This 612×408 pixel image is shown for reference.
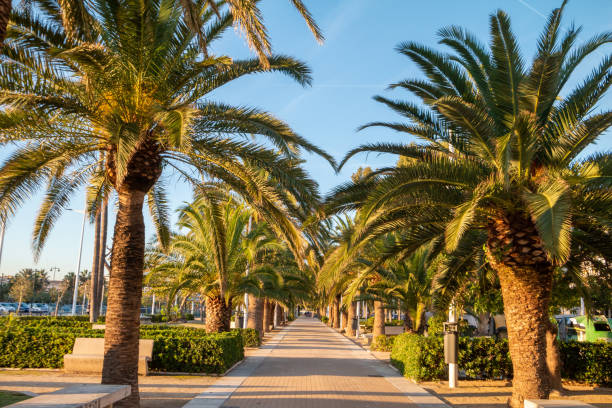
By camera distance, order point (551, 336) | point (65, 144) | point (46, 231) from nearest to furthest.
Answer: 1. point (65, 144)
2. point (46, 231)
3. point (551, 336)

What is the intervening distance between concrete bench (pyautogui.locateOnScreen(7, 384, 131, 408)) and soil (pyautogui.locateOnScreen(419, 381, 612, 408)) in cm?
634

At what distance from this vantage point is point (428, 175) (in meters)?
8.73

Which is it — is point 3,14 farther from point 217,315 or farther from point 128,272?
point 217,315

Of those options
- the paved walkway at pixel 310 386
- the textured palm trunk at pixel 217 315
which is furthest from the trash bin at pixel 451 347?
the textured palm trunk at pixel 217 315

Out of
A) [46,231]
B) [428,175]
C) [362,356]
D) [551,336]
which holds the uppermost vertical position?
[428,175]

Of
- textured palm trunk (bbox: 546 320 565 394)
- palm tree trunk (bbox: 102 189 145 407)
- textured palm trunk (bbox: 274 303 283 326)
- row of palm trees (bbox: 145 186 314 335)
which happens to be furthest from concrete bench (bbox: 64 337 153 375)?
textured palm trunk (bbox: 274 303 283 326)

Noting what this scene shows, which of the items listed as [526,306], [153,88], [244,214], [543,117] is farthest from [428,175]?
[244,214]

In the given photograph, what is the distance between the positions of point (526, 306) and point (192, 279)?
12.1m

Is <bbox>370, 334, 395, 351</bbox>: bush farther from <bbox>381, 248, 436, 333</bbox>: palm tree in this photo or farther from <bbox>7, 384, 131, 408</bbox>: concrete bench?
<bbox>7, 384, 131, 408</bbox>: concrete bench

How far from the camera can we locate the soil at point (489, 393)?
10.2m

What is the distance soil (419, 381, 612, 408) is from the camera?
10.2 m

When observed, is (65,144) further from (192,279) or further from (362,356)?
(362,356)

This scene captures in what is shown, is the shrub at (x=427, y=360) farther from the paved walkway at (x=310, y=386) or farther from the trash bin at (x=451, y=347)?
the trash bin at (x=451, y=347)

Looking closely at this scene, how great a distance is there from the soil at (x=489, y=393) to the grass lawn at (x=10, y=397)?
7.93 meters
